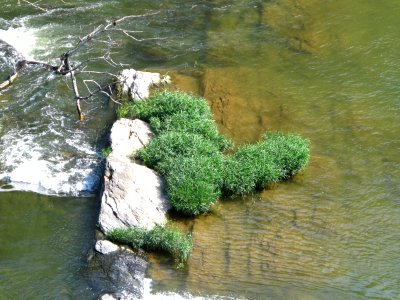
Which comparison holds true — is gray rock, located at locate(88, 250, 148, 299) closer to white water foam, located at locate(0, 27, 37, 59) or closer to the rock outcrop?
the rock outcrop

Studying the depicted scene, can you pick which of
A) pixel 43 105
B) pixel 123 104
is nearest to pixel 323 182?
pixel 123 104

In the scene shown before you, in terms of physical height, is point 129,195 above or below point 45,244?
above

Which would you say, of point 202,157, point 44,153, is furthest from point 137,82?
point 202,157

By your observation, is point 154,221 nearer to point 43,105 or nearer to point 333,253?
point 333,253

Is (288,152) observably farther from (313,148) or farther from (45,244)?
(45,244)

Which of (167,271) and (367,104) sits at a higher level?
(367,104)

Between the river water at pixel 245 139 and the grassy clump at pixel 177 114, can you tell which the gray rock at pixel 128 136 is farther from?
the river water at pixel 245 139

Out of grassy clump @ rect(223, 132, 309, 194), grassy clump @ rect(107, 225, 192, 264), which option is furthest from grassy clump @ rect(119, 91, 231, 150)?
grassy clump @ rect(107, 225, 192, 264)
